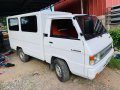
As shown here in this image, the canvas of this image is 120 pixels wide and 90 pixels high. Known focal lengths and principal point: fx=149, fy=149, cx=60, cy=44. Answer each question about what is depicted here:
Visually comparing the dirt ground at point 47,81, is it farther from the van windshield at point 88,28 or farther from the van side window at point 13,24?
the van side window at point 13,24

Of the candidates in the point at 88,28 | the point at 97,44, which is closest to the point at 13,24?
the point at 88,28

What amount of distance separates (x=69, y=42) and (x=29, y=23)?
96.7 inches

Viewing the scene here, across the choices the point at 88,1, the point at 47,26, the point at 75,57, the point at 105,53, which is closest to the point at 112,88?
the point at 105,53

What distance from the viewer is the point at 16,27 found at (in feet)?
24.0

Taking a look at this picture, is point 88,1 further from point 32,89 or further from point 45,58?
point 32,89

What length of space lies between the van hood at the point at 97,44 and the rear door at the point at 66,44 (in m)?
0.24

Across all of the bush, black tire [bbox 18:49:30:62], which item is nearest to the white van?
black tire [bbox 18:49:30:62]

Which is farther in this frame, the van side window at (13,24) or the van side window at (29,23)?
the van side window at (13,24)

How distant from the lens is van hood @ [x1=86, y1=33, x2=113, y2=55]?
3975 millimetres

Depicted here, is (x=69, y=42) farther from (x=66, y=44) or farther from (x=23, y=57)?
(x=23, y=57)

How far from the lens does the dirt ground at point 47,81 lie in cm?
470

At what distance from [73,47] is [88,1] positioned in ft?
22.8

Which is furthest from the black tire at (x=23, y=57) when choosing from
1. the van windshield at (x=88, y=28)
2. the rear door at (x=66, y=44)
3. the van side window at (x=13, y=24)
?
the van windshield at (x=88, y=28)

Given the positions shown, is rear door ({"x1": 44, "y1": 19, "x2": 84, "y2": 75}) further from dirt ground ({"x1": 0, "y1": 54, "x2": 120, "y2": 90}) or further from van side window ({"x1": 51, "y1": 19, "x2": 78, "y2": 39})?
dirt ground ({"x1": 0, "y1": 54, "x2": 120, "y2": 90})
